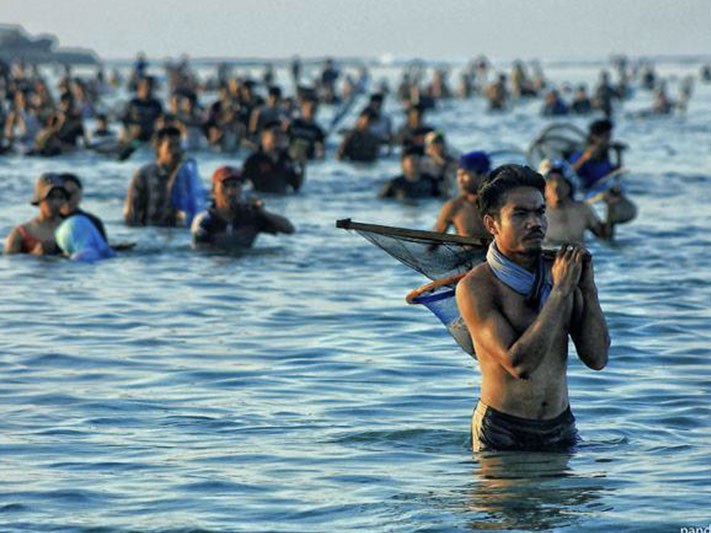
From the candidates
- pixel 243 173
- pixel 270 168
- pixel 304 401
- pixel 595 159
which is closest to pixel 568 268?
pixel 304 401

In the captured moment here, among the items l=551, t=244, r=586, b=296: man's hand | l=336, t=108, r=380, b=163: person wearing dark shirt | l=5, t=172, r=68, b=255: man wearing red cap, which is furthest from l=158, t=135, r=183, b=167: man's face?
l=336, t=108, r=380, b=163: person wearing dark shirt

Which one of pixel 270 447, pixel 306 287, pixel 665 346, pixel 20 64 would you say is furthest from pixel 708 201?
pixel 20 64

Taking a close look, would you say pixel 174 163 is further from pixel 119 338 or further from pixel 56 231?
pixel 119 338

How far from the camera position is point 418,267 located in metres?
A: 7.73

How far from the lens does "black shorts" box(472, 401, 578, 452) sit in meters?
7.21

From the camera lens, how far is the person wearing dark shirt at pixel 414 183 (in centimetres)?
2253

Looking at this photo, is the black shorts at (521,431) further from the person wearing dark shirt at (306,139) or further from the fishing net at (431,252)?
the person wearing dark shirt at (306,139)

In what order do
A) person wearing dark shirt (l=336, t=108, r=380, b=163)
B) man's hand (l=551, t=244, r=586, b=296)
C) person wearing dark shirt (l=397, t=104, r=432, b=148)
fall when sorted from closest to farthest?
man's hand (l=551, t=244, r=586, b=296) < person wearing dark shirt (l=397, t=104, r=432, b=148) < person wearing dark shirt (l=336, t=108, r=380, b=163)

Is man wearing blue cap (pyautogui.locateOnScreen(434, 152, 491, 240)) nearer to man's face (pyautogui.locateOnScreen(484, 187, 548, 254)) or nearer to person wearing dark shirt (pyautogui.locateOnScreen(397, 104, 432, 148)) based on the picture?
man's face (pyautogui.locateOnScreen(484, 187, 548, 254))

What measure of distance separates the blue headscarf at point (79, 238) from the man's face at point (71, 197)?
9cm

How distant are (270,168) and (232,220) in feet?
22.9

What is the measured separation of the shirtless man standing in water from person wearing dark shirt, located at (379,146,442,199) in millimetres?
15272

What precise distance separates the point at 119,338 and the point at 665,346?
396cm

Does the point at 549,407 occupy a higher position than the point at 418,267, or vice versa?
the point at 418,267
